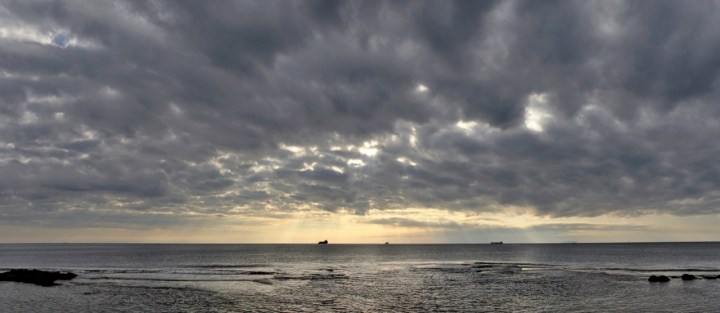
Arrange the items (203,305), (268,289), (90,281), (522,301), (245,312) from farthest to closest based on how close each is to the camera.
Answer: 1. (90,281)
2. (268,289)
3. (522,301)
4. (203,305)
5. (245,312)

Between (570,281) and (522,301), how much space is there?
27.7 m

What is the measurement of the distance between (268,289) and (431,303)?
86.4ft

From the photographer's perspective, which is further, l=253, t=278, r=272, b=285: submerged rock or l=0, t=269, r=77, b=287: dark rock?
l=253, t=278, r=272, b=285: submerged rock

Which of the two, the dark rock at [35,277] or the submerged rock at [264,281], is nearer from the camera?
the dark rock at [35,277]

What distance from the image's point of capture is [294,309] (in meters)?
46.9

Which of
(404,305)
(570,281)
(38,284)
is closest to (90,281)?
(38,284)

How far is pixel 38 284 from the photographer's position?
68375 mm

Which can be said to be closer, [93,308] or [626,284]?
[93,308]

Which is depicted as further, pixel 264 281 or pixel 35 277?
pixel 264 281

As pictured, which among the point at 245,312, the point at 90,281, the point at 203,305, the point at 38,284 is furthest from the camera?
the point at 90,281

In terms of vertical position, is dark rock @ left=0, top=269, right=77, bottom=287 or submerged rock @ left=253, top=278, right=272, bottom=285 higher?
dark rock @ left=0, top=269, right=77, bottom=287

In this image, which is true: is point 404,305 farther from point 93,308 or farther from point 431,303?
point 93,308

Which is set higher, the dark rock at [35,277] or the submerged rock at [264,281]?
the dark rock at [35,277]

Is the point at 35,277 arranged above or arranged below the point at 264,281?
above
